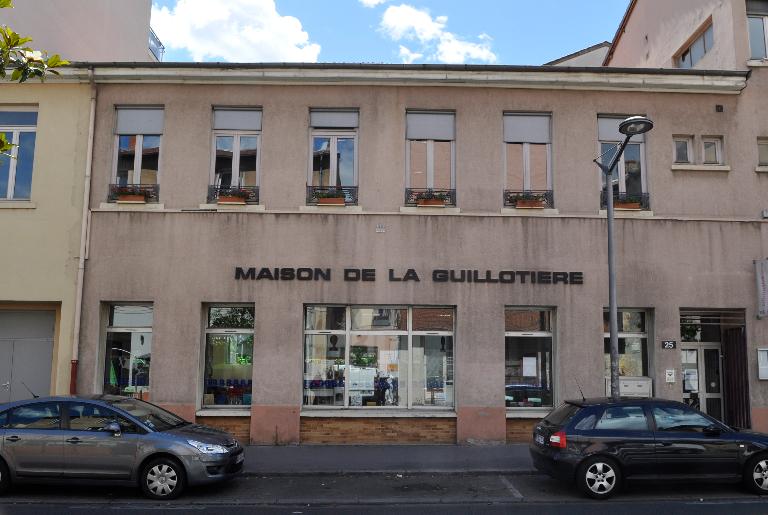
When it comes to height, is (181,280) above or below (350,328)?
above

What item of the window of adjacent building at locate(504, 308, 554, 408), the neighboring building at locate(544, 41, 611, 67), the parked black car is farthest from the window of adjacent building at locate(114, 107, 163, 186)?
the neighboring building at locate(544, 41, 611, 67)

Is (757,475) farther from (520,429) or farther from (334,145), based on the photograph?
(334,145)

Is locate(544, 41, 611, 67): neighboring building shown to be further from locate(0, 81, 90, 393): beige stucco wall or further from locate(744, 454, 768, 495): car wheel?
locate(744, 454, 768, 495): car wheel

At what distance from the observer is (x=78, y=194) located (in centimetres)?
1484

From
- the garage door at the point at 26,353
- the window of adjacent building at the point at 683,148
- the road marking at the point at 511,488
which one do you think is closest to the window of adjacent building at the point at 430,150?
the window of adjacent building at the point at 683,148

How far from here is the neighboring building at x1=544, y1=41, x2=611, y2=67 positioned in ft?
83.0

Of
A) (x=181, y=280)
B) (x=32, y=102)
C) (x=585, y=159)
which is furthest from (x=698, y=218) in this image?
(x=32, y=102)

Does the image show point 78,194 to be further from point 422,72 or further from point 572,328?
point 572,328

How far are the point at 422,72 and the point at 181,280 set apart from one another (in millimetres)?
6879

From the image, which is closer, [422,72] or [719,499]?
[719,499]

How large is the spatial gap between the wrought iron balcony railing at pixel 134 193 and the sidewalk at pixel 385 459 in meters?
5.81

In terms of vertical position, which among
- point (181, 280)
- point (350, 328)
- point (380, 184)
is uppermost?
point (380, 184)

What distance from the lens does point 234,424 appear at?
14.2 meters

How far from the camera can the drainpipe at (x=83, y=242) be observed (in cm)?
1420
